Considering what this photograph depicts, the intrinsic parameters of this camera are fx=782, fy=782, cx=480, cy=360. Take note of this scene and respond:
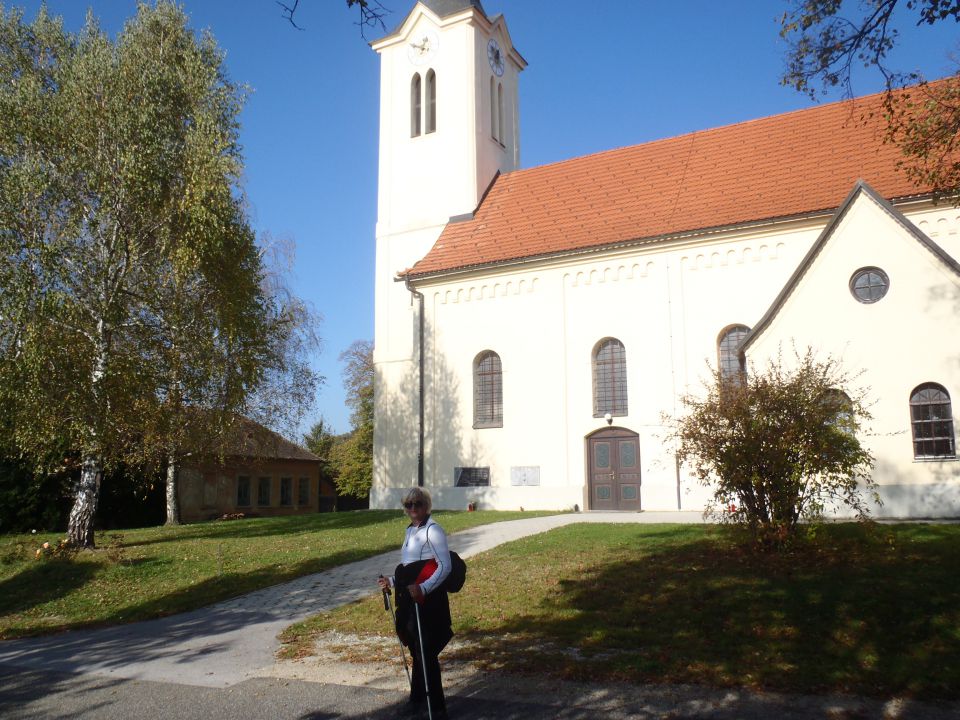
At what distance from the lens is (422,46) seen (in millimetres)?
31156

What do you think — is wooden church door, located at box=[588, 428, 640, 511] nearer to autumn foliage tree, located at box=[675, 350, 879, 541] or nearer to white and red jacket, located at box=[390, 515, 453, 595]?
autumn foliage tree, located at box=[675, 350, 879, 541]

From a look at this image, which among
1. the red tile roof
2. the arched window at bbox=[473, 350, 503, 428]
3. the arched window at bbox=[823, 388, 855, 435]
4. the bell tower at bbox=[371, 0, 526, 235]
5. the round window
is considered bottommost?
the arched window at bbox=[823, 388, 855, 435]

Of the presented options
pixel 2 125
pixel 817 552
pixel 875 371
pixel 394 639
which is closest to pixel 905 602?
pixel 817 552

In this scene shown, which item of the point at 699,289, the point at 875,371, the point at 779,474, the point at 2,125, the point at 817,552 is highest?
the point at 2,125

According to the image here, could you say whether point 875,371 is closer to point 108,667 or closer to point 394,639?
point 394,639

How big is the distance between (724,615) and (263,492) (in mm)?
33527

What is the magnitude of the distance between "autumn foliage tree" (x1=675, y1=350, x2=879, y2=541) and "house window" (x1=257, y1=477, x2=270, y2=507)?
3064cm

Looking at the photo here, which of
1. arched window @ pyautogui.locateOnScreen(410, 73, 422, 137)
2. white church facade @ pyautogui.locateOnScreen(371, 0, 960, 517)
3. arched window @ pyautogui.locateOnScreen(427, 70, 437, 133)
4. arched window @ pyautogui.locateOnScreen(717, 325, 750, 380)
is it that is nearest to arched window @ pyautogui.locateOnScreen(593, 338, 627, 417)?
white church facade @ pyautogui.locateOnScreen(371, 0, 960, 517)

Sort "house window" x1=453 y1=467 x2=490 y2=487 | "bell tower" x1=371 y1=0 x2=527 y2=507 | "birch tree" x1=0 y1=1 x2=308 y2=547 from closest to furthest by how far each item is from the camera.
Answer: "birch tree" x1=0 y1=1 x2=308 y2=547
"house window" x1=453 y1=467 x2=490 y2=487
"bell tower" x1=371 y1=0 x2=527 y2=507

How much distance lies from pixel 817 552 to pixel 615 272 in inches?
570

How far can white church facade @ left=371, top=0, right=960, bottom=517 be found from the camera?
58.6 feet

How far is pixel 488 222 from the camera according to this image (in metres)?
28.3

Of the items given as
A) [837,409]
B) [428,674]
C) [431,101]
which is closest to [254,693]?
[428,674]

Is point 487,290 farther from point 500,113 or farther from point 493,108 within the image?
point 500,113
